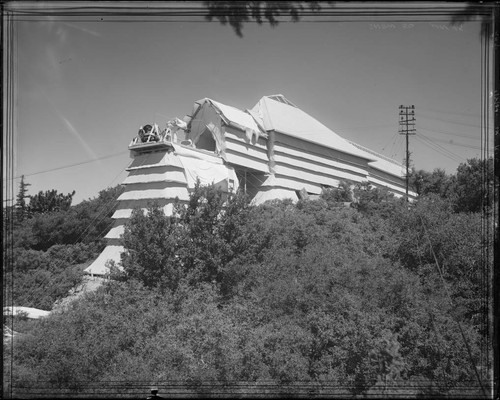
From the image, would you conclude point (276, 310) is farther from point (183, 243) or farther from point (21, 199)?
point (21, 199)

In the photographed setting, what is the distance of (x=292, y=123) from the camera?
21.6m

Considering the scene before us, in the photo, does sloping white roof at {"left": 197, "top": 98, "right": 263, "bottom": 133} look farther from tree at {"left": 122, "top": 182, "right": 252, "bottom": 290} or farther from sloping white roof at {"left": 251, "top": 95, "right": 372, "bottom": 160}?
tree at {"left": 122, "top": 182, "right": 252, "bottom": 290}

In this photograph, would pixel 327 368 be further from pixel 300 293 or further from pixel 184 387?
pixel 184 387

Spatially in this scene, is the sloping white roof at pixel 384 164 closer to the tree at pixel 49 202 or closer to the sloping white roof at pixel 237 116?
the sloping white roof at pixel 237 116

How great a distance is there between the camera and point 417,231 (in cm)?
1452

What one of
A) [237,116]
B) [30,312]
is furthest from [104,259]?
[237,116]

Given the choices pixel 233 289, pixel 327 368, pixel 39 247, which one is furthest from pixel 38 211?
pixel 327 368

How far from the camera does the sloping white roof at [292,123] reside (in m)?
20.8

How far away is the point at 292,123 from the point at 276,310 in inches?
478

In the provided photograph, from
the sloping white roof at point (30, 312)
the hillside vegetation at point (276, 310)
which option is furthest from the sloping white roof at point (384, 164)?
the sloping white roof at point (30, 312)

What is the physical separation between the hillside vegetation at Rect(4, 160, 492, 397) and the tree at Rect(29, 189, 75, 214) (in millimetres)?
8515

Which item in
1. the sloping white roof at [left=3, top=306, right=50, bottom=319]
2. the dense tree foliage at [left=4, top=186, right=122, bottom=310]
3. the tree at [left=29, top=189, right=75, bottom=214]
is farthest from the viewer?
A: the tree at [left=29, top=189, right=75, bottom=214]

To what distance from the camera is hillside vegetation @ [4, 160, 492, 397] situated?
10.0 meters

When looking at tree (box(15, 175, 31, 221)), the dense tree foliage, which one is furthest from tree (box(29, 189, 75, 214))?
tree (box(15, 175, 31, 221))
